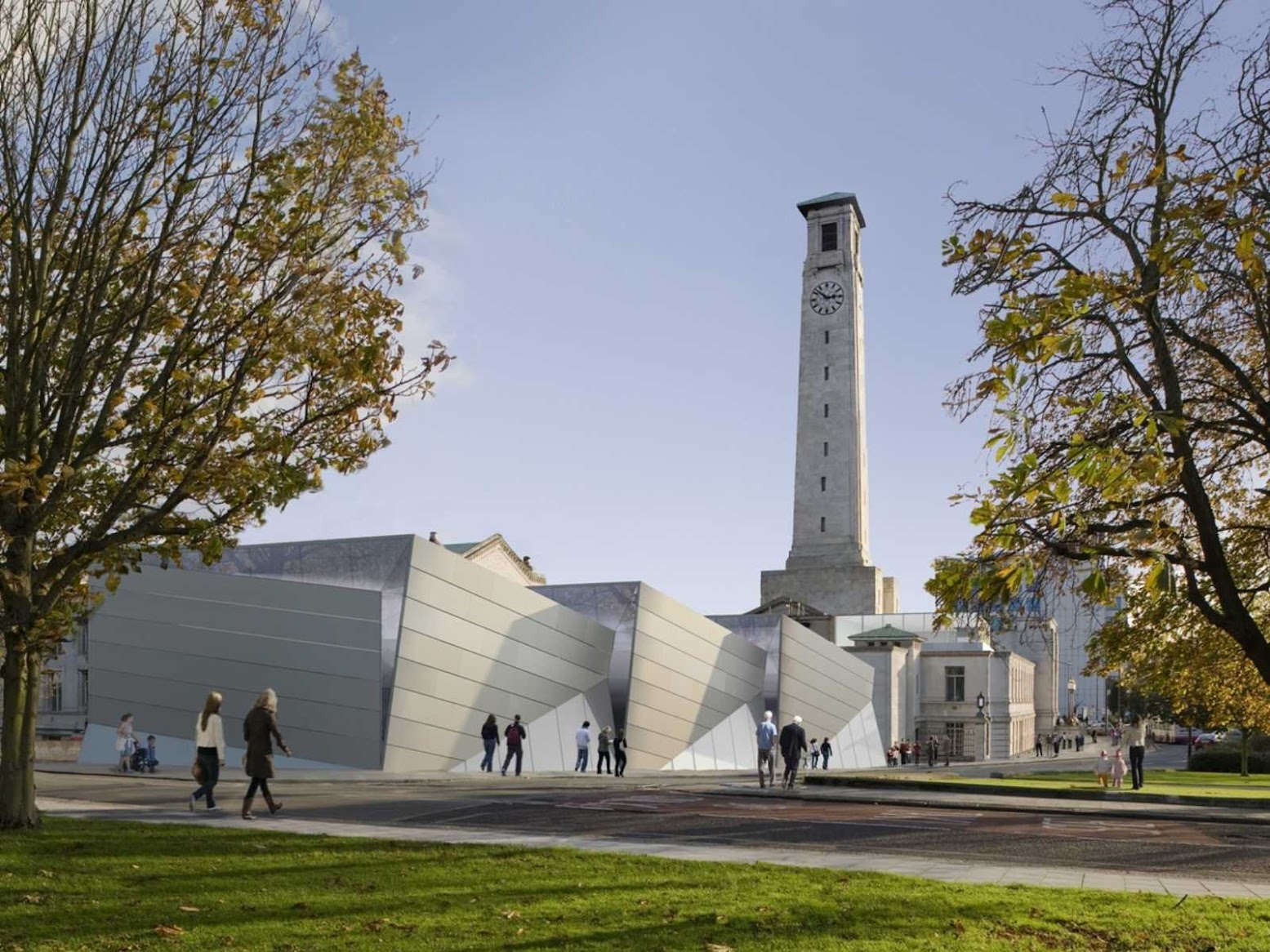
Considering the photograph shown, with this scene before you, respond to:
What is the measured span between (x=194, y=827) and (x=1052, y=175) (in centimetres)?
1190

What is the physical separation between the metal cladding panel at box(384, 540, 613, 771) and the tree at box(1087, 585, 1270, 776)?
18499 mm

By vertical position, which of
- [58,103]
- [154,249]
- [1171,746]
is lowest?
[1171,746]

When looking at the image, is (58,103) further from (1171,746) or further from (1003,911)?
(1171,746)

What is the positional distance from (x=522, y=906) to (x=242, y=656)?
25.6 meters

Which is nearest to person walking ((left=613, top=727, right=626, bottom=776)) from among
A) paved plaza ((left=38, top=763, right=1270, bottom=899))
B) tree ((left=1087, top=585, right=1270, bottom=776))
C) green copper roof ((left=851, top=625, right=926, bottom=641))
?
paved plaza ((left=38, top=763, right=1270, bottom=899))

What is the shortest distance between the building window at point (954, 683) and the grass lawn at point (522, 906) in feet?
264

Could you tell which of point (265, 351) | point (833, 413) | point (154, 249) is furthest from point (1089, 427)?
point (833, 413)

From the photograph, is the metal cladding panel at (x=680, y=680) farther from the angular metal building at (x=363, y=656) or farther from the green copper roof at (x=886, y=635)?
the green copper roof at (x=886, y=635)

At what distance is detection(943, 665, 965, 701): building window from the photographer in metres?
88.8

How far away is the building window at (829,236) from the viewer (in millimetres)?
101338

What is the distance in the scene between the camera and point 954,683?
292ft

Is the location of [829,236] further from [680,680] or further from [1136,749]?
[1136,749]

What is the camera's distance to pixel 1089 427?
12883 millimetres

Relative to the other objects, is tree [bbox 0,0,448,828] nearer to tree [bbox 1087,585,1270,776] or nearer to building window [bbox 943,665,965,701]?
tree [bbox 1087,585,1270,776]
